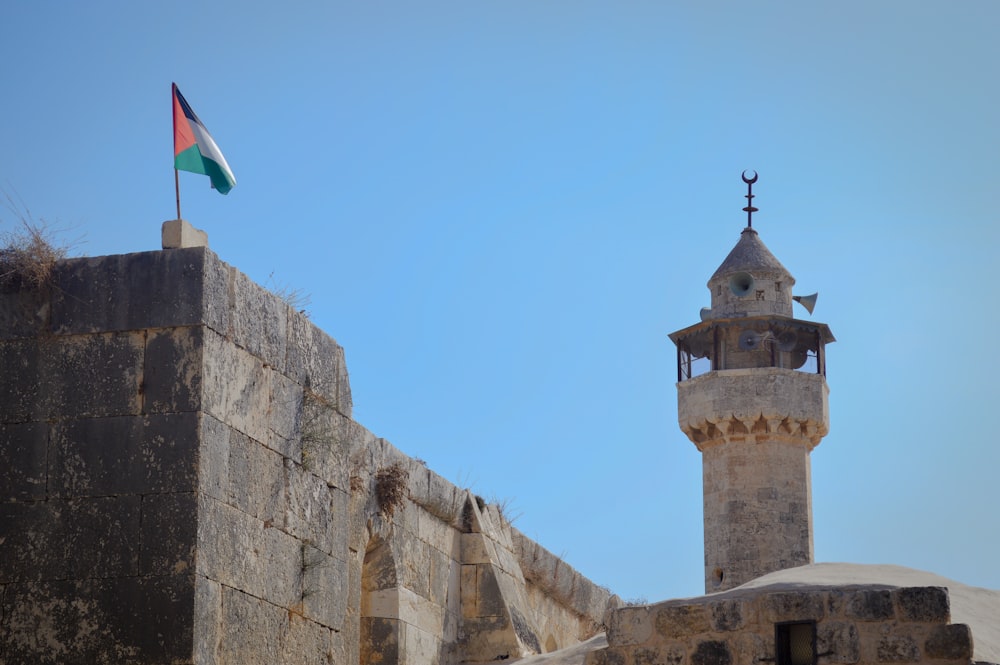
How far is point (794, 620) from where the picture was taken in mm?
9188

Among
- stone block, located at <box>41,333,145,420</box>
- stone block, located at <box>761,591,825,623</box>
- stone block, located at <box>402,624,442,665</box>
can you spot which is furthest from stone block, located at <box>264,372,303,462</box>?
stone block, located at <box>402,624,442,665</box>

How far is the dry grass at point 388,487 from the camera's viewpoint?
12.4m

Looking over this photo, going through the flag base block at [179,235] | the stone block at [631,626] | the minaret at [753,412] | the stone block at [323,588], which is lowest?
the stone block at [631,626]

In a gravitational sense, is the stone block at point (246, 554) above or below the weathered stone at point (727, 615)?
above

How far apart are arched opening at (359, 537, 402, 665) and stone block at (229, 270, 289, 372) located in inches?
141

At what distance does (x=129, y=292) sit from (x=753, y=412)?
70.8 ft

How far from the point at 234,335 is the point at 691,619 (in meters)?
3.05

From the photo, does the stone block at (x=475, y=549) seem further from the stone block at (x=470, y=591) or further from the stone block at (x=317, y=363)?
the stone block at (x=317, y=363)

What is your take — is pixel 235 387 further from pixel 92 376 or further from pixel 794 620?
pixel 794 620

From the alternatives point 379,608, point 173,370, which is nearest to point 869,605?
point 173,370

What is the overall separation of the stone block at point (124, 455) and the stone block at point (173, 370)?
2.7 inches

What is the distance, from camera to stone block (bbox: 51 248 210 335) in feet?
27.7

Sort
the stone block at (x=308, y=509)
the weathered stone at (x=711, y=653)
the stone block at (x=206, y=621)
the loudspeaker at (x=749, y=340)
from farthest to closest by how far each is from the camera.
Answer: the loudspeaker at (x=749, y=340) → the weathered stone at (x=711, y=653) → the stone block at (x=308, y=509) → the stone block at (x=206, y=621)

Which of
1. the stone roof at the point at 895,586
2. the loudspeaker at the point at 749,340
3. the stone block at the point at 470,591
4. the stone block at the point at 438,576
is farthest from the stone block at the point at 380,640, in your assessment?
the loudspeaker at the point at 749,340
